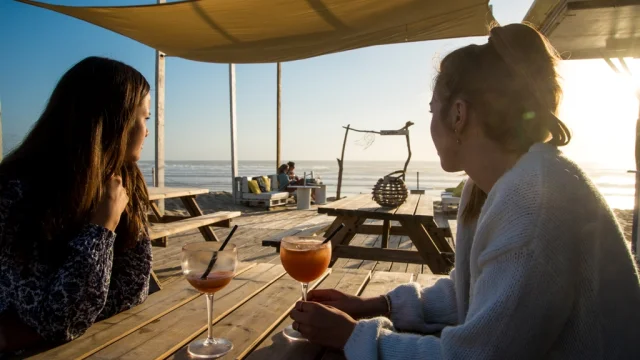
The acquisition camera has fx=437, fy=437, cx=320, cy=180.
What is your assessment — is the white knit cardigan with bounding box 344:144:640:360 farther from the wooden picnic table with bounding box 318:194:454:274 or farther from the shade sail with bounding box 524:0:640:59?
the wooden picnic table with bounding box 318:194:454:274

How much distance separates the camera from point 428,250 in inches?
144

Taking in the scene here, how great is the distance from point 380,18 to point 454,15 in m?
0.63

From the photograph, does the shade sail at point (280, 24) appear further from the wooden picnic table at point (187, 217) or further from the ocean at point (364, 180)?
the ocean at point (364, 180)

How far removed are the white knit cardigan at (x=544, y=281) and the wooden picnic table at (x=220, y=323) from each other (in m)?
0.26

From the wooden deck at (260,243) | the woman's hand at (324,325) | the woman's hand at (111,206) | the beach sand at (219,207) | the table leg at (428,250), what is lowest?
the beach sand at (219,207)

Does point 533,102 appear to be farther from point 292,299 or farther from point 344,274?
point 344,274

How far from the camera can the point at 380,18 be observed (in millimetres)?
3805

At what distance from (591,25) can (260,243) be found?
4.56 metres

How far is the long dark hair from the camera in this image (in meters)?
1.23

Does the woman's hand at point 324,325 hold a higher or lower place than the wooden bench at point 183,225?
higher

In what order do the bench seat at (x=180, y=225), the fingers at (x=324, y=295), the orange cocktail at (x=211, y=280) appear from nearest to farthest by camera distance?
the orange cocktail at (x=211, y=280)
the fingers at (x=324, y=295)
the bench seat at (x=180, y=225)

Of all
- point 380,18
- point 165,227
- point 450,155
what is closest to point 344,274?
point 450,155

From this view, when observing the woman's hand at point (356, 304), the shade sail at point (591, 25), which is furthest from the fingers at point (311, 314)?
the shade sail at point (591, 25)

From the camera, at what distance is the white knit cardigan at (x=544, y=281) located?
28.0 inches
